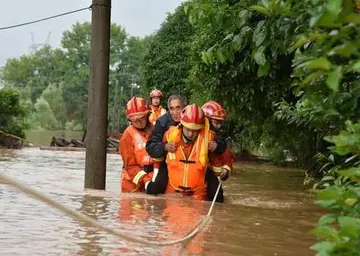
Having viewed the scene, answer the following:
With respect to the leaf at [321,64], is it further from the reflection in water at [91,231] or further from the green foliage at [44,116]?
the green foliage at [44,116]

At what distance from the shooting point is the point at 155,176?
9.12 m

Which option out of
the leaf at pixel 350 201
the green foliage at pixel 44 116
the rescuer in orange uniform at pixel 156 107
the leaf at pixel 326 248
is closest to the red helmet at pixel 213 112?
the rescuer in orange uniform at pixel 156 107

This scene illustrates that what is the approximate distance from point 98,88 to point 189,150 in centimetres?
167

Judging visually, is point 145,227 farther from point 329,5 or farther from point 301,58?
point 329,5

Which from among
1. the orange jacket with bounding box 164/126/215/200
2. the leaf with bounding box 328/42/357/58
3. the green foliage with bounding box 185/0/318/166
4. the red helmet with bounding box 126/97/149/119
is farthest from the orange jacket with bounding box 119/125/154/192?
the leaf with bounding box 328/42/357/58

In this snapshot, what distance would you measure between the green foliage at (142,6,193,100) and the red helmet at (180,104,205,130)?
25467 millimetres

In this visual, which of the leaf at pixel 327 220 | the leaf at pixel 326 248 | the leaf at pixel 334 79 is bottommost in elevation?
the leaf at pixel 326 248

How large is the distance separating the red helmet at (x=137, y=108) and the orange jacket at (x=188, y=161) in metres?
0.79

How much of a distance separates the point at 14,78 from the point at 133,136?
102481 millimetres

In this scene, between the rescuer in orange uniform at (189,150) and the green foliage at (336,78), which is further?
the rescuer in orange uniform at (189,150)

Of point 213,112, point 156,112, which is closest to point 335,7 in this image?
point 213,112

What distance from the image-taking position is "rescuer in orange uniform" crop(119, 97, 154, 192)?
949cm

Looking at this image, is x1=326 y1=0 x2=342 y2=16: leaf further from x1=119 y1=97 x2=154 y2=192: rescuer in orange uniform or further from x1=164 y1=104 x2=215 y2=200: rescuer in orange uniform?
x1=119 y1=97 x2=154 y2=192: rescuer in orange uniform

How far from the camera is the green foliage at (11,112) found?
3328 cm
